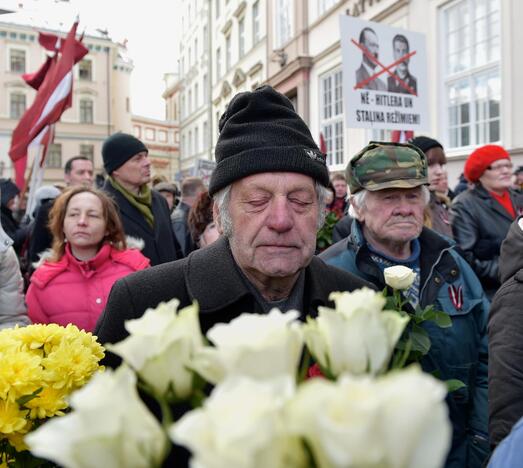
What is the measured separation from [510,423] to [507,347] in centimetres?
20

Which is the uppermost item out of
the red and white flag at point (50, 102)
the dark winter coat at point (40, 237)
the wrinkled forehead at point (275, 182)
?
the red and white flag at point (50, 102)

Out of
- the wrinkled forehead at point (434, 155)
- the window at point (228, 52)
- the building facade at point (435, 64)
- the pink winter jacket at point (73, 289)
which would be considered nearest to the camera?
the pink winter jacket at point (73, 289)

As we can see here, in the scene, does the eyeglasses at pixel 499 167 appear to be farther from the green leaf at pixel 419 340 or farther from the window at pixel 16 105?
the window at pixel 16 105

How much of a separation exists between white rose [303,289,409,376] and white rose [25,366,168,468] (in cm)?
21

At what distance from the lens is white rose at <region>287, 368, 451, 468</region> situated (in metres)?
0.48

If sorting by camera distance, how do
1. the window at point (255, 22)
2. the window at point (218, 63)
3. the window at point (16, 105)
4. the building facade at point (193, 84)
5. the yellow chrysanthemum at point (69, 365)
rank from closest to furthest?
1. the yellow chrysanthemum at point (69, 365)
2. the window at point (255, 22)
3. the window at point (218, 63)
4. the building facade at point (193, 84)
5. the window at point (16, 105)

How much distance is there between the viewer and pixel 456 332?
8.24 feet

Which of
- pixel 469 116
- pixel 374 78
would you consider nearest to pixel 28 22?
pixel 469 116

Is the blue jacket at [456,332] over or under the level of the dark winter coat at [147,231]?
under

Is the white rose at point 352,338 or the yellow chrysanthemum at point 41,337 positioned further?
the yellow chrysanthemum at point 41,337

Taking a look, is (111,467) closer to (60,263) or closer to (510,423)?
(510,423)

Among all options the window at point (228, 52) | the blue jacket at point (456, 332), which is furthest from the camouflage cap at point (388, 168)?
the window at point (228, 52)

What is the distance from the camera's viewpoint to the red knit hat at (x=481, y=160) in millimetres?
4648

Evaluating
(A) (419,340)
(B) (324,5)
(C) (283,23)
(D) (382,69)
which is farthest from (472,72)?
(C) (283,23)
